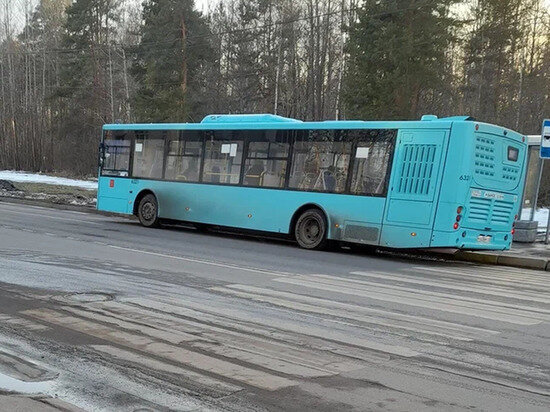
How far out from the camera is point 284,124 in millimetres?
15016

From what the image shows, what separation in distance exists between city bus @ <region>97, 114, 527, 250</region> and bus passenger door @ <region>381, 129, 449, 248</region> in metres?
0.02

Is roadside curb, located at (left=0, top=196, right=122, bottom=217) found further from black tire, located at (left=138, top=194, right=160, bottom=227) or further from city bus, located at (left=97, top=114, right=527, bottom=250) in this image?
city bus, located at (left=97, top=114, right=527, bottom=250)

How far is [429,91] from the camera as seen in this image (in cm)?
3275

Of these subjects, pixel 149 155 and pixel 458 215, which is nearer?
pixel 458 215

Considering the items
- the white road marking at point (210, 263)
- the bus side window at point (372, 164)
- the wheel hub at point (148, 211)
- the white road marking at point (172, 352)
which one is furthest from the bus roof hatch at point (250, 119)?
the white road marking at point (172, 352)

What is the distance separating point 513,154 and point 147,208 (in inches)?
398

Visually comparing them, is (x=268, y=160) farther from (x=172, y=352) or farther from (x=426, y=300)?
(x=172, y=352)

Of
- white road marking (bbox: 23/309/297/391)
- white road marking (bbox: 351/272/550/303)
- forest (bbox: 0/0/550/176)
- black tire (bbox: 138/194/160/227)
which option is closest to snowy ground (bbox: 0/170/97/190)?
forest (bbox: 0/0/550/176)

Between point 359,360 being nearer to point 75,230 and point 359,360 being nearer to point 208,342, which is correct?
point 208,342

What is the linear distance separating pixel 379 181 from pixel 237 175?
4.12 m

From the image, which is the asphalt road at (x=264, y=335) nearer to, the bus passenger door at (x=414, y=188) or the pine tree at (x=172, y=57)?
the bus passenger door at (x=414, y=188)

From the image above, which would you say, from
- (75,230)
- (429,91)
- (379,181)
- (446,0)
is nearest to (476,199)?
(379,181)

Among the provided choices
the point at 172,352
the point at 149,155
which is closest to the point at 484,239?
the point at 172,352

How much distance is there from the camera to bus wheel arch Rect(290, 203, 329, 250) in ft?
45.8
